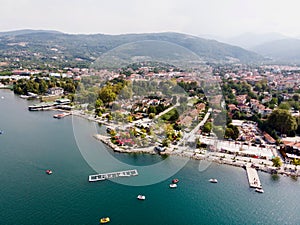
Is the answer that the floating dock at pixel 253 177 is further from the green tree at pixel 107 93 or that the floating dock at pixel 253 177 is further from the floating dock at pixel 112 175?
the green tree at pixel 107 93

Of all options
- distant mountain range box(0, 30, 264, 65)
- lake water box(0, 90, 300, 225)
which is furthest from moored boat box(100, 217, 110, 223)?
distant mountain range box(0, 30, 264, 65)

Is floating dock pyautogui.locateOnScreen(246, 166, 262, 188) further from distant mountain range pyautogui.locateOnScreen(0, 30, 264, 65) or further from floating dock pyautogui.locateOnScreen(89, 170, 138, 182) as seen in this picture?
distant mountain range pyautogui.locateOnScreen(0, 30, 264, 65)

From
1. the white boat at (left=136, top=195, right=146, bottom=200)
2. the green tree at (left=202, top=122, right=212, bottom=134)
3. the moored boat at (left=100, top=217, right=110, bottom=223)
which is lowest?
the moored boat at (left=100, top=217, right=110, bottom=223)

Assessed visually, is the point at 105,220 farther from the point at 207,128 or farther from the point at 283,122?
the point at 283,122

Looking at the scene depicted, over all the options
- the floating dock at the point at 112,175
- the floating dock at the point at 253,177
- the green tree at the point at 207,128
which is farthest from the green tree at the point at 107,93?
the floating dock at the point at 253,177

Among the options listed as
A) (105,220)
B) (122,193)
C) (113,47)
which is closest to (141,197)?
(122,193)
